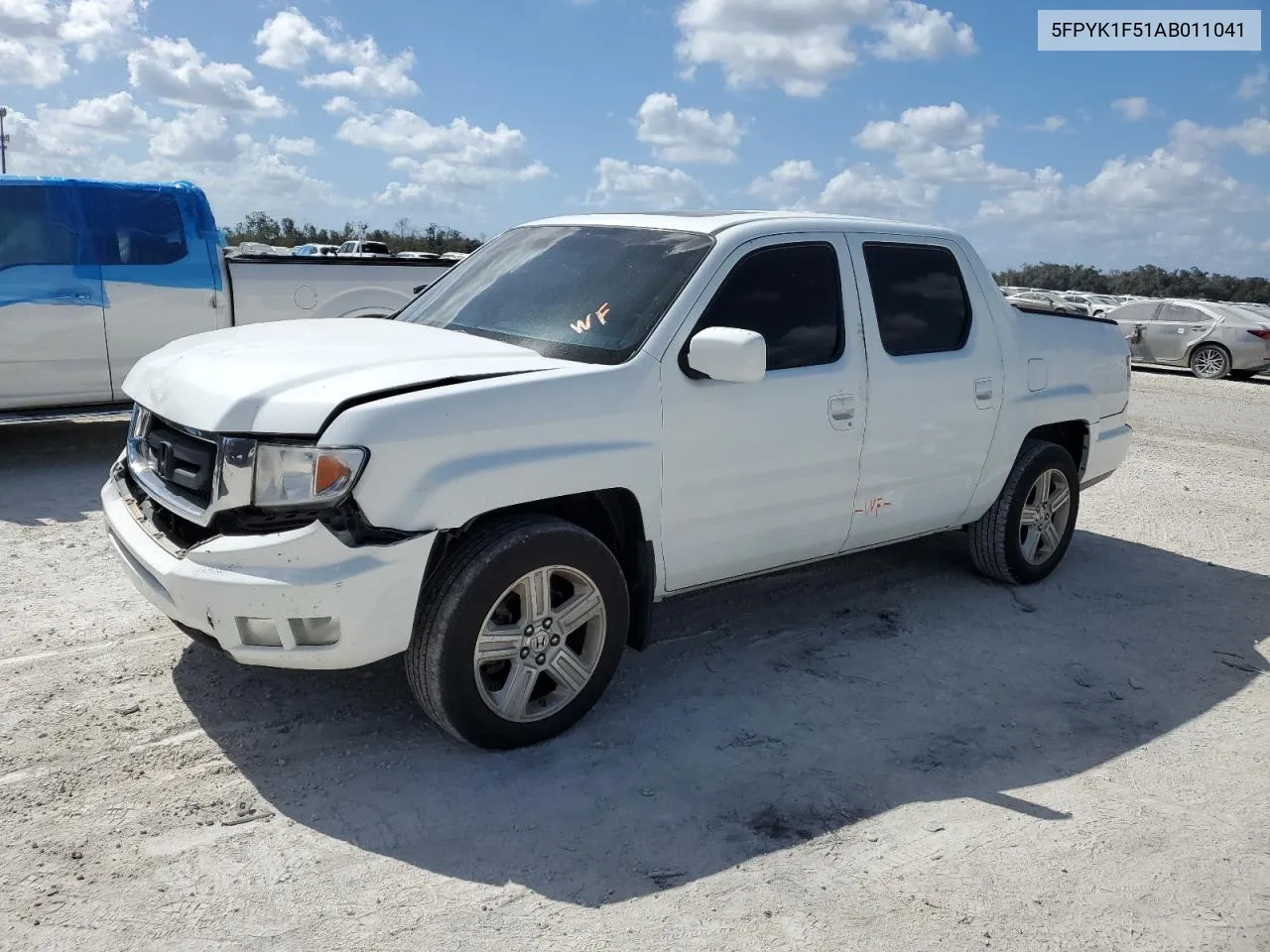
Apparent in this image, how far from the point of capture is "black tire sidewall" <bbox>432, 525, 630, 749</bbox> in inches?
140

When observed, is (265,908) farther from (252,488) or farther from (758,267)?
(758,267)

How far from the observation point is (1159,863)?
3.36 m

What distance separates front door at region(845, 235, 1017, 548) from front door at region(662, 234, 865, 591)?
14cm

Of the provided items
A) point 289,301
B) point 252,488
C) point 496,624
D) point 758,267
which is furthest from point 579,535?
point 289,301

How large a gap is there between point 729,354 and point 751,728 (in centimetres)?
145

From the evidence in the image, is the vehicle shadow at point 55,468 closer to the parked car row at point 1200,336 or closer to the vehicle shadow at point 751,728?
the vehicle shadow at point 751,728

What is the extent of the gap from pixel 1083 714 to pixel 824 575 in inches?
71.4

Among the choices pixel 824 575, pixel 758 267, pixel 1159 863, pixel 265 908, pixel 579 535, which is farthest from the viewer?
pixel 824 575

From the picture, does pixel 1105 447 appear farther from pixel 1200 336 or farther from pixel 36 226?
pixel 1200 336

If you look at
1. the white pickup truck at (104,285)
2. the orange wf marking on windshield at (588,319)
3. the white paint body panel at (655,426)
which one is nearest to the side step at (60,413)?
the white pickup truck at (104,285)

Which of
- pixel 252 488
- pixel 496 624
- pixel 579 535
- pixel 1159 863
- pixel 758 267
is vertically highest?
pixel 758 267

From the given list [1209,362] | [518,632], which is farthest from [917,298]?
[1209,362]

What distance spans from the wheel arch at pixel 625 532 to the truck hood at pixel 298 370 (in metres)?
0.53

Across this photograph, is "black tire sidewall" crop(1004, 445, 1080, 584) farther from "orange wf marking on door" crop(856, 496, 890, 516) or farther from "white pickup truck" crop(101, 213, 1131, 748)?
"orange wf marking on door" crop(856, 496, 890, 516)
